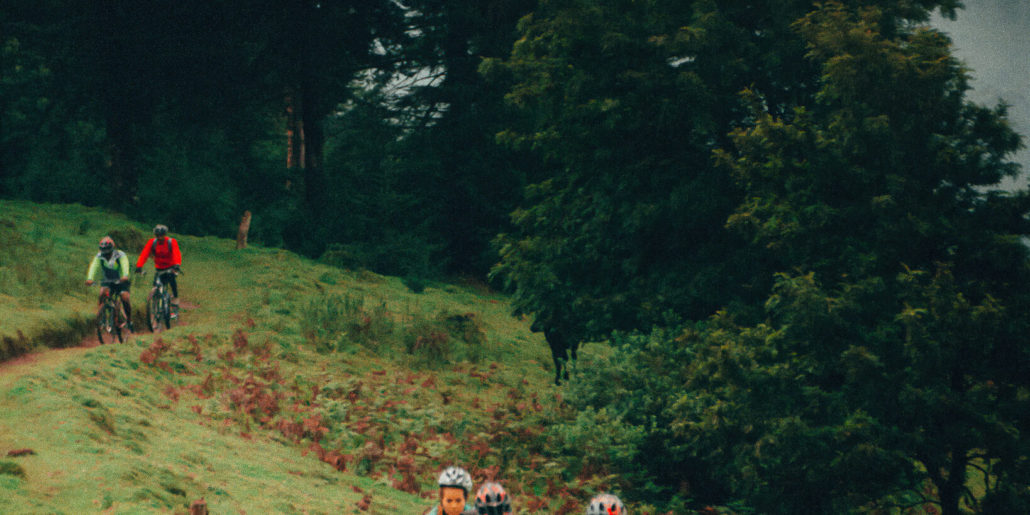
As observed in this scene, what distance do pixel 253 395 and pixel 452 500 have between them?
1041 centimetres

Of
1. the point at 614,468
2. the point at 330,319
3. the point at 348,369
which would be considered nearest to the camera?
the point at 614,468

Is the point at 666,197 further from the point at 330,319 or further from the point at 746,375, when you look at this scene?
the point at 330,319

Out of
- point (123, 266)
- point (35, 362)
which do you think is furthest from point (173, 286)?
point (35, 362)

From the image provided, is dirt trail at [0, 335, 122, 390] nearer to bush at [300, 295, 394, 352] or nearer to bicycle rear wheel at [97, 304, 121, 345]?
bicycle rear wheel at [97, 304, 121, 345]

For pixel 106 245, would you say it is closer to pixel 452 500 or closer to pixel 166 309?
pixel 166 309

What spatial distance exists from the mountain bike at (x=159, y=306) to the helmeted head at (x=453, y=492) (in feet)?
47.8

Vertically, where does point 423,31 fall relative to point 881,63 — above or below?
above

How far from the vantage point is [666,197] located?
678 inches

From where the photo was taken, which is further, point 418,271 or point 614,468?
point 418,271

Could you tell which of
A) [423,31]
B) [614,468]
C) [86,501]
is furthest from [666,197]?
[423,31]

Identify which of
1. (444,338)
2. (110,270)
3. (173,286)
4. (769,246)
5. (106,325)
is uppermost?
(769,246)

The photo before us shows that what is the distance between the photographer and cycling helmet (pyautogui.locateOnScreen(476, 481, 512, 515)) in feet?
16.8

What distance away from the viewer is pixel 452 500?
5215mm

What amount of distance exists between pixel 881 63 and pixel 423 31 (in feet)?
104
